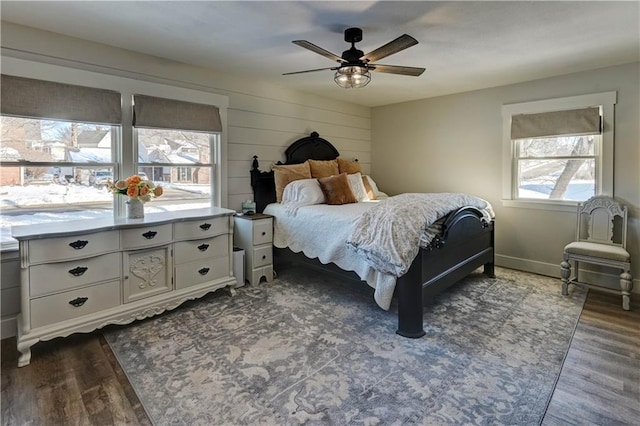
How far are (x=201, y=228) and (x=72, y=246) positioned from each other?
3.39ft

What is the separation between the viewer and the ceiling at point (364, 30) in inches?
92.5

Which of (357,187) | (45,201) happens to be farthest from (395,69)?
(45,201)

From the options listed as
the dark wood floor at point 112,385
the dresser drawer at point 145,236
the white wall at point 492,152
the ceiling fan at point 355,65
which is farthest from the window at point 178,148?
the white wall at point 492,152

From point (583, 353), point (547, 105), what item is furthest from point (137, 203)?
point (547, 105)

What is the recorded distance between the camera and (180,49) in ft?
10.4

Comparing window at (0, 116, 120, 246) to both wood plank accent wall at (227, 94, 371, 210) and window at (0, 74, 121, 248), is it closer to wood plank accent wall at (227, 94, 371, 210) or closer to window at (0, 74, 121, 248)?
window at (0, 74, 121, 248)

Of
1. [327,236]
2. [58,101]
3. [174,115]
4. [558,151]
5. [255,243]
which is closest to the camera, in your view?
[58,101]

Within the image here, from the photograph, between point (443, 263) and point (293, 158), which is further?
point (293, 158)

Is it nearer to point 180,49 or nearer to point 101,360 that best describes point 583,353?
point 101,360

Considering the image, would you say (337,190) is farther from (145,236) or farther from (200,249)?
(145,236)

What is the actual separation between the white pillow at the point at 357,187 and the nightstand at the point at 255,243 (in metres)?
1.22

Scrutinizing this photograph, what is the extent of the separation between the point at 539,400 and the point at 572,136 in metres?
3.31

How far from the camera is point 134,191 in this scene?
2.91 metres

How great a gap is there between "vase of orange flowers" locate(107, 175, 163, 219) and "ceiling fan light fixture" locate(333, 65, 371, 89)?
1954 millimetres
